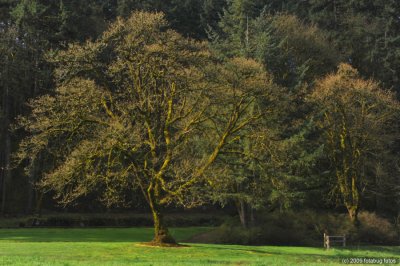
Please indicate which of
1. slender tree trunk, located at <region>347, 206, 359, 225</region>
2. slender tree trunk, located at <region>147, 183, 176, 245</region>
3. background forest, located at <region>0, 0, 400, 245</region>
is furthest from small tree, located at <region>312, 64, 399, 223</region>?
slender tree trunk, located at <region>147, 183, 176, 245</region>

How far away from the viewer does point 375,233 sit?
4272 centimetres

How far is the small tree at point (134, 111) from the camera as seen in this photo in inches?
944

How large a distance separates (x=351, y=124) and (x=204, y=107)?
2264 cm

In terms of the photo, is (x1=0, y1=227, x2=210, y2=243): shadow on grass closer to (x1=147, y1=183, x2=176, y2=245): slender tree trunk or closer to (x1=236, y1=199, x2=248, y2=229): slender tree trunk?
(x1=236, y1=199, x2=248, y2=229): slender tree trunk

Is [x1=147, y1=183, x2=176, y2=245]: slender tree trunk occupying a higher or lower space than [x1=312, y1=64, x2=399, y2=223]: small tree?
lower

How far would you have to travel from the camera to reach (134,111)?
26.4m

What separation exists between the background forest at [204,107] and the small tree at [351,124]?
0.13 meters

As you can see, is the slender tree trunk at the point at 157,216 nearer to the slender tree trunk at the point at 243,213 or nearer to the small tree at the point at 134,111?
the small tree at the point at 134,111

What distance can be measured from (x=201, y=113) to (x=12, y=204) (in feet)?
112

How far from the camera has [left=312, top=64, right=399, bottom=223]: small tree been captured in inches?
1703

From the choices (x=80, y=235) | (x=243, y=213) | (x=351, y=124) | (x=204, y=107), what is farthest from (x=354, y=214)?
(x=204, y=107)

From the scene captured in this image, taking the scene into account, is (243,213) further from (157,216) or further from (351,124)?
(157,216)

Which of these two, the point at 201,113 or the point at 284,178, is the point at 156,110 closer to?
the point at 201,113

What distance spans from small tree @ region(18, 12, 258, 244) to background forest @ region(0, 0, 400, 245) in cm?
9
